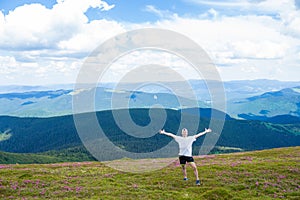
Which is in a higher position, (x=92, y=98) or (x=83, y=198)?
(x=92, y=98)

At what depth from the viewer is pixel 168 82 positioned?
21281mm

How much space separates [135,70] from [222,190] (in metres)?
11.9

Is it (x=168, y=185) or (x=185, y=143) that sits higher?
(x=185, y=143)

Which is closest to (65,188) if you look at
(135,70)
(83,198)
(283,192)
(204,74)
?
(83,198)

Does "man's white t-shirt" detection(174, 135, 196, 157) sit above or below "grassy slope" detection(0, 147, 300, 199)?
above

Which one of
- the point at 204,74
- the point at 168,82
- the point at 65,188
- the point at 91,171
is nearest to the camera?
the point at 204,74

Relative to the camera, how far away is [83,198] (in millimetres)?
23312

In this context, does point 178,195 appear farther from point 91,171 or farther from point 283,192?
point 91,171

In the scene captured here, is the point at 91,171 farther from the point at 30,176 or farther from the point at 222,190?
the point at 222,190

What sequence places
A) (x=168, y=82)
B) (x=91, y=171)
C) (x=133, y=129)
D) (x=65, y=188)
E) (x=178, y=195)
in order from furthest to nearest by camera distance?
(x=91, y=171) < (x=65, y=188) < (x=178, y=195) < (x=168, y=82) < (x=133, y=129)

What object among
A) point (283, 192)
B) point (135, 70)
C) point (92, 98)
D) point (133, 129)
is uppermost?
point (135, 70)

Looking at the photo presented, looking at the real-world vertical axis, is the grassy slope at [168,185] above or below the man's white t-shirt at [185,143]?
below

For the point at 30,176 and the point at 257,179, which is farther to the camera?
the point at 30,176

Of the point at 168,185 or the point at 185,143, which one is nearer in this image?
the point at 185,143
